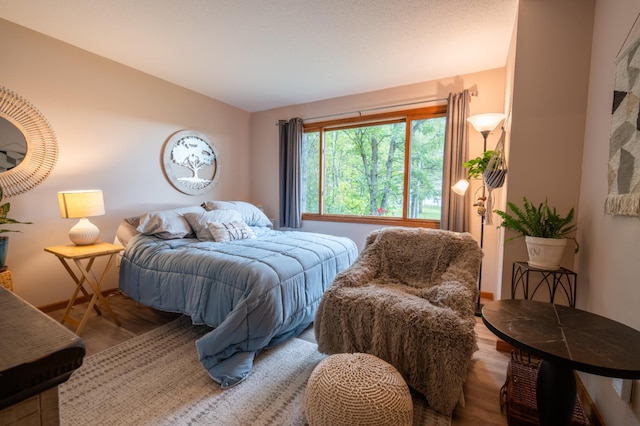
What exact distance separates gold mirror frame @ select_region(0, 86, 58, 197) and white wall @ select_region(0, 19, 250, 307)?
54mm

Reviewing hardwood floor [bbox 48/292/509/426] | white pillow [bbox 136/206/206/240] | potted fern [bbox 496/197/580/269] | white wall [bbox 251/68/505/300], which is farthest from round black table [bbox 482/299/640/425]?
white pillow [bbox 136/206/206/240]

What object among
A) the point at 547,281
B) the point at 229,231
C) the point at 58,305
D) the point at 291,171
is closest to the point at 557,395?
the point at 547,281

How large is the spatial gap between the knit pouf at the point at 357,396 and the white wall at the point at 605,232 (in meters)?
0.92

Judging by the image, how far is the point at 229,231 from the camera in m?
2.88

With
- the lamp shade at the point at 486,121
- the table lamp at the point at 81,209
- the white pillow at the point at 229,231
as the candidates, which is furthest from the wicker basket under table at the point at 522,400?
the table lamp at the point at 81,209

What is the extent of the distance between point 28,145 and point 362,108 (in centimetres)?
350

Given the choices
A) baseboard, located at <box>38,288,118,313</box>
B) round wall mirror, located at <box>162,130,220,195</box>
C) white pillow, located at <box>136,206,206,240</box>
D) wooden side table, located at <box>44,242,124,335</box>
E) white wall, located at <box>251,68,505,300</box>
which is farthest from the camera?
round wall mirror, located at <box>162,130,220,195</box>

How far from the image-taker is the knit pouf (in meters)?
1.13

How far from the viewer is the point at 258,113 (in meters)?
4.57

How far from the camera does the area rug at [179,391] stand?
1.41m

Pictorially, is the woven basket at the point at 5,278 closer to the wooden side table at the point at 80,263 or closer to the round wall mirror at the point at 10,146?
the wooden side table at the point at 80,263

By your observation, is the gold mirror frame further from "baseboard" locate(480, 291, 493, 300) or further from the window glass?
"baseboard" locate(480, 291, 493, 300)

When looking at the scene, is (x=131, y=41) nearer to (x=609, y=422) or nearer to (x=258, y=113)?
(x=258, y=113)

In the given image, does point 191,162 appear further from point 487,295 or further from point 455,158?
point 487,295
